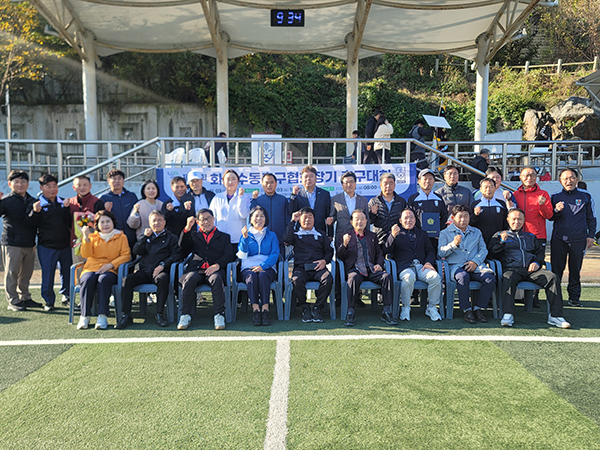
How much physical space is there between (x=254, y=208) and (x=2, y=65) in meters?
17.3

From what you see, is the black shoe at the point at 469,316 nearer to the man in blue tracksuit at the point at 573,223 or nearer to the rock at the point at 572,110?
the man in blue tracksuit at the point at 573,223

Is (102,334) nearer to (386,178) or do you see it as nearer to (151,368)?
(151,368)

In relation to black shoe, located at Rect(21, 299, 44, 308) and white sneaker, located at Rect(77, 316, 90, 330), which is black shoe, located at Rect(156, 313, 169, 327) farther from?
black shoe, located at Rect(21, 299, 44, 308)

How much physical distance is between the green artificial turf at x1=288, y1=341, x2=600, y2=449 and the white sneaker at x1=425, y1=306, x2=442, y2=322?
3.01 feet

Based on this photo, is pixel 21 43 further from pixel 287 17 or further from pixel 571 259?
pixel 571 259

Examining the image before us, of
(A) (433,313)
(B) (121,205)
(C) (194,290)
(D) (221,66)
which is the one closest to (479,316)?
(A) (433,313)

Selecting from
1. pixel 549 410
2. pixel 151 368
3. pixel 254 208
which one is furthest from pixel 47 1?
pixel 549 410

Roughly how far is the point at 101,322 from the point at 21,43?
17.9 m

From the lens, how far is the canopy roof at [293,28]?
508 inches

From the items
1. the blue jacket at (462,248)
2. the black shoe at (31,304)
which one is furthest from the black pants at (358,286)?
the black shoe at (31,304)

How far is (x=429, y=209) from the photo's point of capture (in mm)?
6086

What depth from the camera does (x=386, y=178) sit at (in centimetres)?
598

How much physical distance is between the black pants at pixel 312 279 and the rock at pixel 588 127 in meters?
21.6

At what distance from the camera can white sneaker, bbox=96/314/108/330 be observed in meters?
5.12
